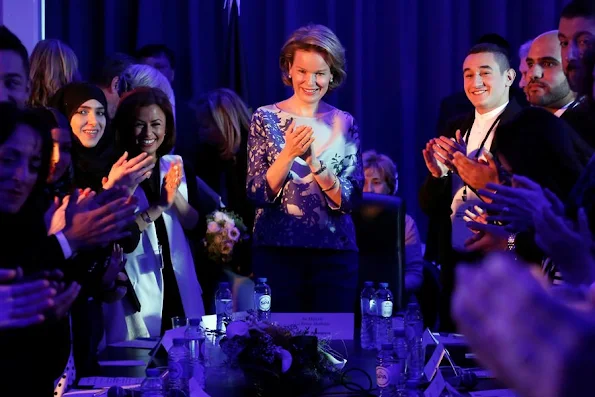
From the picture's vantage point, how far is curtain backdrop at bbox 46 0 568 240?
6176mm

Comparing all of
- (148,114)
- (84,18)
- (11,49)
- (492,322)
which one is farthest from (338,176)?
(84,18)

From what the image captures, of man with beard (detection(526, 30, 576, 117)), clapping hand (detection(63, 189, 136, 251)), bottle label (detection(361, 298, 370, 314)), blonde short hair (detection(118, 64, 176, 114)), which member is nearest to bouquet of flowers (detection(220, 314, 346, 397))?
clapping hand (detection(63, 189, 136, 251))

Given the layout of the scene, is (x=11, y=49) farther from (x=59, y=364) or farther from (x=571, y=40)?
(x=571, y=40)

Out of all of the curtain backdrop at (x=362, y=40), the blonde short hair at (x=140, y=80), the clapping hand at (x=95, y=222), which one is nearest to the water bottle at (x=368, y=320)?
the clapping hand at (x=95, y=222)

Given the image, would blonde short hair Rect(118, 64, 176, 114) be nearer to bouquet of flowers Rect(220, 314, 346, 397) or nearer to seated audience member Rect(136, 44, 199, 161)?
seated audience member Rect(136, 44, 199, 161)

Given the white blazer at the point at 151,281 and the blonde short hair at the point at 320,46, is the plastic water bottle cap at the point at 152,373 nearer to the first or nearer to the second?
the white blazer at the point at 151,281

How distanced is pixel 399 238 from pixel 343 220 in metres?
0.54

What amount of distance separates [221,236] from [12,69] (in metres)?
1.43

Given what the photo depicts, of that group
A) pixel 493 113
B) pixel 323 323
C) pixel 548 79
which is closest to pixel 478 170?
pixel 323 323

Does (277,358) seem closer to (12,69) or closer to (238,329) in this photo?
(238,329)

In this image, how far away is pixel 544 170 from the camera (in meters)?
2.41

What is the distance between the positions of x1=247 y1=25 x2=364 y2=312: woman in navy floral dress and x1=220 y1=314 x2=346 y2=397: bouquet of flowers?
85 centimetres

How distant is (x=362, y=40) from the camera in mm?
6336

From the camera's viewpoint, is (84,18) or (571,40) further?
(84,18)
